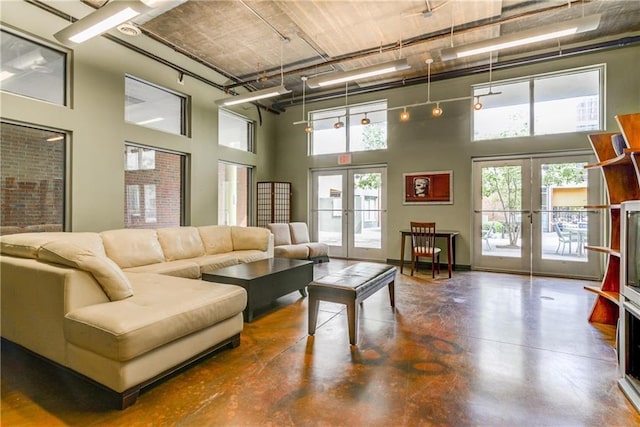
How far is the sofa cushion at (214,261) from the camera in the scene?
397 centimetres

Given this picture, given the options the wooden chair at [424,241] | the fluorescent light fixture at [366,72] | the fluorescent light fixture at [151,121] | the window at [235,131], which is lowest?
the wooden chair at [424,241]

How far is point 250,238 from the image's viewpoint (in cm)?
503

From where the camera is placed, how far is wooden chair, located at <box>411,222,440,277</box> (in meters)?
5.14

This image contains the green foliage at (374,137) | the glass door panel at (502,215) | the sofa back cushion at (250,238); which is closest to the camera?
the sofa back cushion at (250,238)

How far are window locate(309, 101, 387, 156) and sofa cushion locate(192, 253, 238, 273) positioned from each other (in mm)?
3432

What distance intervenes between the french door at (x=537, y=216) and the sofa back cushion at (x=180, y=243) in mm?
4836

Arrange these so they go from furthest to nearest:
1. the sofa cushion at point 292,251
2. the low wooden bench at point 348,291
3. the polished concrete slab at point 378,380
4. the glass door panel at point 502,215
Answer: the sofa cushion at point 292,251
the glass door panel at point 502,215
the low wooden bench at point 348,291
the polished concrete slab at point 378,380

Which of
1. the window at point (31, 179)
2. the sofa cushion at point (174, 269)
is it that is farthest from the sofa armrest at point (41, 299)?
the window at point (31, 179)

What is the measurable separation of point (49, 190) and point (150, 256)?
4.83ft

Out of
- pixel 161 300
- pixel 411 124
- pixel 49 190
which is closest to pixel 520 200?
pixel 411 124

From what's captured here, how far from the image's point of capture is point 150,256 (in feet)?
12.7

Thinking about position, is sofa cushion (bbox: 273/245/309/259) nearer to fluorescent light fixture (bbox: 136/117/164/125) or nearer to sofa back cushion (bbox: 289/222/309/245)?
sofa back cushion (bbox: 289/222/309/245)

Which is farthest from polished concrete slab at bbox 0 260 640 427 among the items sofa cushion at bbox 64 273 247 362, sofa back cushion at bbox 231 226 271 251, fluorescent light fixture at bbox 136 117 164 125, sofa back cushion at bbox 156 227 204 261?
fluorescent light fixture at bbox 136 117 164 125

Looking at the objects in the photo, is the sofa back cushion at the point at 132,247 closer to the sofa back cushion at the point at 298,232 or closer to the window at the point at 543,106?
the sofa back cushion at the point at 298,232
